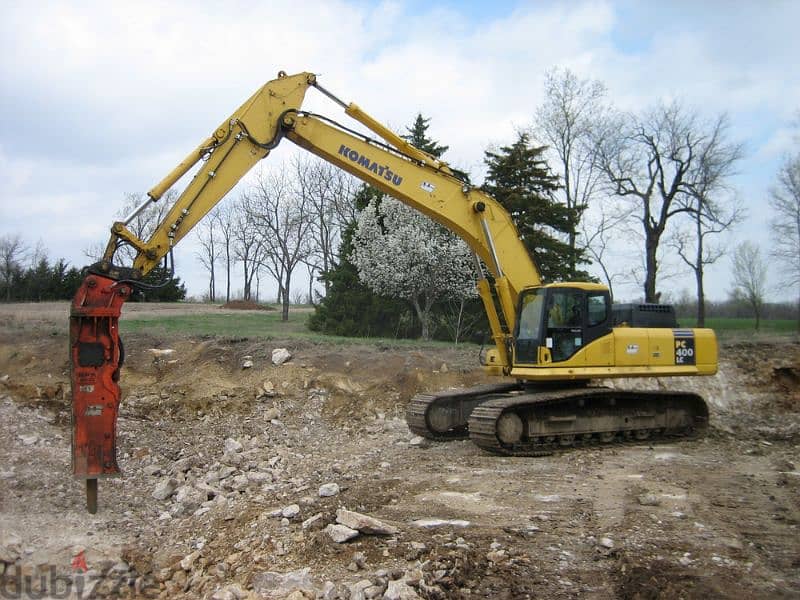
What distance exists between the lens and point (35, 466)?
1054 centimetres

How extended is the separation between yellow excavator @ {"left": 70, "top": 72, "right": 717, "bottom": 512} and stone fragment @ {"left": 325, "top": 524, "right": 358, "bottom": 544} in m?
3.74

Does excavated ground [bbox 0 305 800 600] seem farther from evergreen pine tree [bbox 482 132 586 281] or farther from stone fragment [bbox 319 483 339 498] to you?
evergreen pine tree [bbox 482 132 586 281]

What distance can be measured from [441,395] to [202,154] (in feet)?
17.5

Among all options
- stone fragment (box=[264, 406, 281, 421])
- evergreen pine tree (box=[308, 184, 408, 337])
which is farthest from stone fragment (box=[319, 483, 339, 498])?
evergreen pine tree (box=[308, 184, 408, 337])

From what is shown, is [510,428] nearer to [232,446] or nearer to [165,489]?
[232,446]

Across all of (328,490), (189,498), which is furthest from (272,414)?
(328,490)

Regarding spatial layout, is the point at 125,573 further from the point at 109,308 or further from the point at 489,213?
the point at 489,213

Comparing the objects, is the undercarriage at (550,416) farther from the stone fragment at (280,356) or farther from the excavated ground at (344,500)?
the stone fragment at (280,356)

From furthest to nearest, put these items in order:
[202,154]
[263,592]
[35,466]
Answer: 1. [35,466]
2. [202,154]
3. [263,592]

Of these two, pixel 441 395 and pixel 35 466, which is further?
pixel 441 395

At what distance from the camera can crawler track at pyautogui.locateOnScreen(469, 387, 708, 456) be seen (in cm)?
1068

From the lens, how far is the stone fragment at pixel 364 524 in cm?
697

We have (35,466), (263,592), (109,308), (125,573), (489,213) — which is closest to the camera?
(263,592)

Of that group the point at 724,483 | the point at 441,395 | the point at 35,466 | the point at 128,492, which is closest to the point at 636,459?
the point at 724,483
